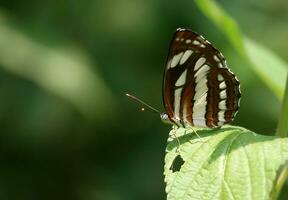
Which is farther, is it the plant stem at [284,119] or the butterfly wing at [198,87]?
the butterfly wing at [198,87]

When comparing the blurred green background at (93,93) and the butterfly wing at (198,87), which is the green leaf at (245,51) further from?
the blurred green background at (93,93)

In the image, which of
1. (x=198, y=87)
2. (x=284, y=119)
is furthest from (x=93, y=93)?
(x=284, y=119)

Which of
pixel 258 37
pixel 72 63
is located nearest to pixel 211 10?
pixel 72 63

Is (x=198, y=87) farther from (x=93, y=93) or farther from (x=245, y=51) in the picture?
(x=93, y=93)

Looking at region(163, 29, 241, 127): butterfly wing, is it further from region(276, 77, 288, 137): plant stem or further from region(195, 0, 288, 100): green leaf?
region(276, 77, 288, 137): plant stem

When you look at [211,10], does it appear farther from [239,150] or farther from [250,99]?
[250,99]

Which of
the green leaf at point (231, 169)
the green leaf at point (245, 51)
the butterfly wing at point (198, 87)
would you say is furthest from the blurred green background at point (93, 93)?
the green leaf at point (231, 169)
